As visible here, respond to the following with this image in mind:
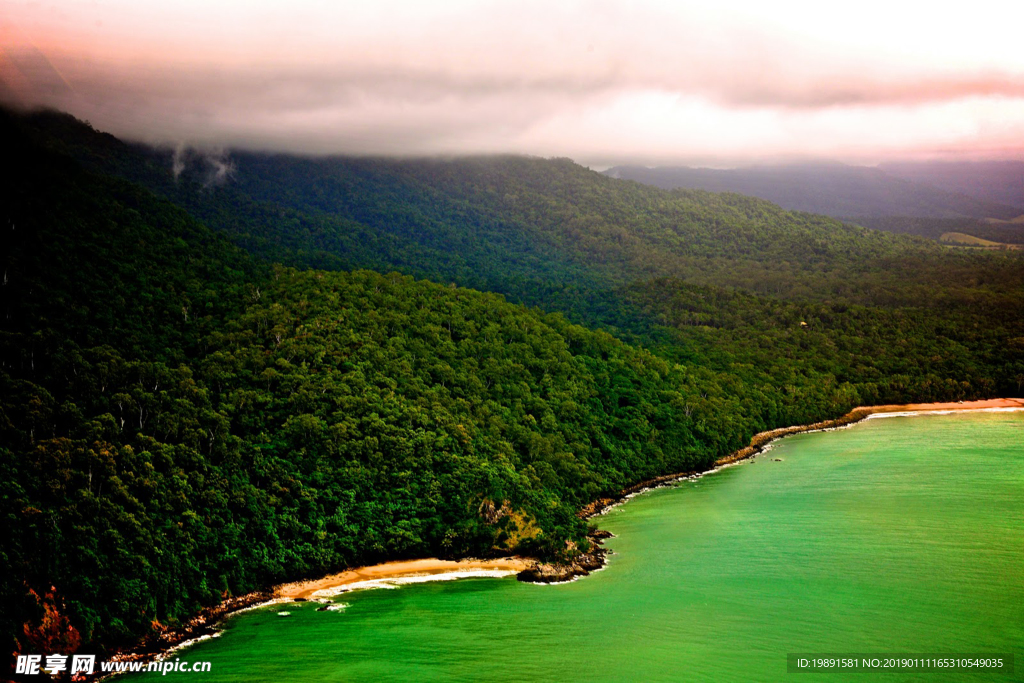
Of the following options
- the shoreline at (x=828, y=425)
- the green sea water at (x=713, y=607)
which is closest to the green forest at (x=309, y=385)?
the shoreline at (x=828, y=425)

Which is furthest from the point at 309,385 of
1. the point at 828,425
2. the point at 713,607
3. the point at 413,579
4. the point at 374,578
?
the point at 828,425

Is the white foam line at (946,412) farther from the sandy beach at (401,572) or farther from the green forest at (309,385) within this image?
the sandy beach at (401,572)

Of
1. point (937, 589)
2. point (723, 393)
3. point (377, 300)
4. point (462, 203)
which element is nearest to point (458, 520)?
point (937, 589)

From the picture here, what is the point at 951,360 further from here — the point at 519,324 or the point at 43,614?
the point at 43,614

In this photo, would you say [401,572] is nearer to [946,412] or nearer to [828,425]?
[828,425]

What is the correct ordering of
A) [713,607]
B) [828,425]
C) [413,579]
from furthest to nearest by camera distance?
[828,425] → [413,579] → [713,607]

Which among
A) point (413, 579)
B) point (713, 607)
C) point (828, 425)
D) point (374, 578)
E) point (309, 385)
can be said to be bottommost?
point (828, 425)

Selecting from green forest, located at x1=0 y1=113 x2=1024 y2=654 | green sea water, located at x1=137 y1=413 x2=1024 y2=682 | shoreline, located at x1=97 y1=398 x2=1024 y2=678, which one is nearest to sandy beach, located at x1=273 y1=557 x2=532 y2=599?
shoreline, located at x1=97 y1=398 x2=1024 y2=678
